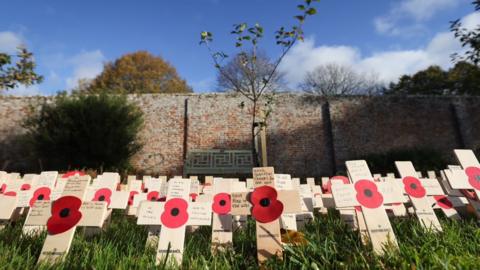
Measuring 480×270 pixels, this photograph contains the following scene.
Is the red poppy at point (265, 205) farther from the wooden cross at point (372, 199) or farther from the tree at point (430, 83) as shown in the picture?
the tree at point (430, 83)

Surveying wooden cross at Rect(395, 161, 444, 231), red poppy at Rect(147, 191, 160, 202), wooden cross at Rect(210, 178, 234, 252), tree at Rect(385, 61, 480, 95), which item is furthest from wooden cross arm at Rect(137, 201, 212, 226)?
tree at Rect(385, 61, 480, 95)

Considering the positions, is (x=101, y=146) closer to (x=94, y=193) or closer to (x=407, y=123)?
(x=94, y=193)

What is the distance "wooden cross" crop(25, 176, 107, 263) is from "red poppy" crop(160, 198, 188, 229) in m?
0.42

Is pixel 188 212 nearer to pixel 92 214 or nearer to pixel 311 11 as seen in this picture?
pixel 92 214

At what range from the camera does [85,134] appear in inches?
352

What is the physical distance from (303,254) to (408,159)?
9706 millimetres

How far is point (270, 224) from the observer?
1.77 metres

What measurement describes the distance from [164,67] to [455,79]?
2128 cm

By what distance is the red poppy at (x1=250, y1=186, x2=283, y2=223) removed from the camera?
181cm

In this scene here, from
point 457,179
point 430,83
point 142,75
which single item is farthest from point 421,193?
point 142,75

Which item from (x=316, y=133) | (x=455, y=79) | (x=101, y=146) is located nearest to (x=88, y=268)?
(x=101, y=146)

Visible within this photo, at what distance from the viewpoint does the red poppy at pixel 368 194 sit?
6.04ft

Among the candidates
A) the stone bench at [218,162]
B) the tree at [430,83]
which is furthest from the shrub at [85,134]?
the tree at [430,83]

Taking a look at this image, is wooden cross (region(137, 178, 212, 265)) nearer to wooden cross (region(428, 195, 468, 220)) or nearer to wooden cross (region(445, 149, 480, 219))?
wooden cross (region(445, 149, 480, 219))
